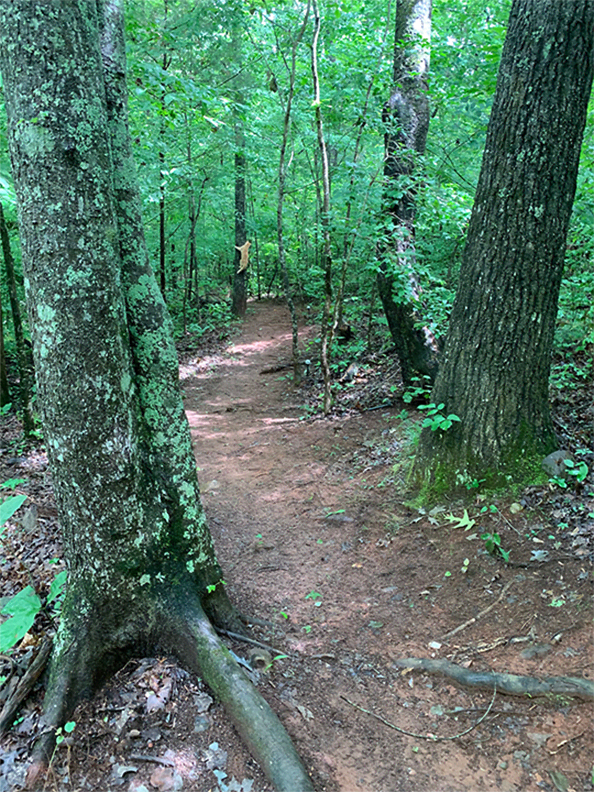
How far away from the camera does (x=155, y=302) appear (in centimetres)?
306

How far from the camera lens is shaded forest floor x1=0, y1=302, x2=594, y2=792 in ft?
8.25

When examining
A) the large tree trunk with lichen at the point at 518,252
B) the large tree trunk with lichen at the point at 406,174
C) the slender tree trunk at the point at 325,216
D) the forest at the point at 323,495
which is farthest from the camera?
the slender tree trunk at the point at 325,216

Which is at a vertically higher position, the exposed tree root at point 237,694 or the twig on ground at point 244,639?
the exposed tree root at point 237,694

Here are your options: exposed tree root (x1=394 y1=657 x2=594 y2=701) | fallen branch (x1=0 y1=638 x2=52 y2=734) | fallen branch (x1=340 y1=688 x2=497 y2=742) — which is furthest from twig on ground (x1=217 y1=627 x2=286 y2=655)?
fallen branch (x1=0 y1=638 x2=52 y2=734)

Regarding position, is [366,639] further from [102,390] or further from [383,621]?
[102,390]

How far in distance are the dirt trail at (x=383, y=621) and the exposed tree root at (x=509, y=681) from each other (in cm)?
7

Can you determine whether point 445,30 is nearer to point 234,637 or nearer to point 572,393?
point 572,393

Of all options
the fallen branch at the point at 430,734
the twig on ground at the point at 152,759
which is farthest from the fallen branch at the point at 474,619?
the twig on ground at the point at 152,759

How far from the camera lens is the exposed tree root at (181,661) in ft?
7.97

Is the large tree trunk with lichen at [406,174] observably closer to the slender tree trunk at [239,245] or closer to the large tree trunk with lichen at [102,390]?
the large tree trunk with lichen at [102,390]

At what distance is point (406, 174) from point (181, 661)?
716 centimetres

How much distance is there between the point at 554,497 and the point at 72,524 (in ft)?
12.4

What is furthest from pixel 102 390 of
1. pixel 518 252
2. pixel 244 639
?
pixel 518 252

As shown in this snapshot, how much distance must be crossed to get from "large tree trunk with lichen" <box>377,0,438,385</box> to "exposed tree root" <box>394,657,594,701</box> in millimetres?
4860
